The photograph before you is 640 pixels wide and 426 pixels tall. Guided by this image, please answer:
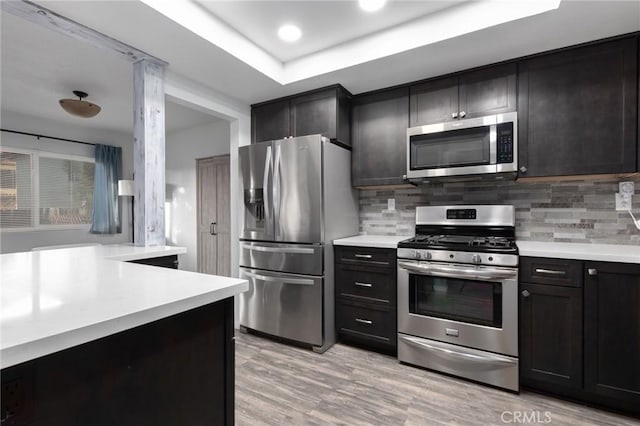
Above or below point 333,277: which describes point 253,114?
above

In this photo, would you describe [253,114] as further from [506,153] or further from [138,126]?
[506,153]

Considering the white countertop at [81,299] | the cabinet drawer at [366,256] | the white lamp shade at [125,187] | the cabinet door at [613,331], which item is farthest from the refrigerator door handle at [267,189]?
the white lamp shade at [125,187]

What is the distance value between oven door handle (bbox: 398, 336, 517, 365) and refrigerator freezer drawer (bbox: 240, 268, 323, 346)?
0.75m

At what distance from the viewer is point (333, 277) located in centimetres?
270

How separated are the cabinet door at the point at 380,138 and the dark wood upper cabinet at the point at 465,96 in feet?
0.46

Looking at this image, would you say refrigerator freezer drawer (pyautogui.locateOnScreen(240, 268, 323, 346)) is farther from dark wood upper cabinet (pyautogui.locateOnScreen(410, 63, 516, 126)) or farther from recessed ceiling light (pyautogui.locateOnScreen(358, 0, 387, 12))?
recessed ceiling light (pyautogui.locateOnScreen(358, 0, 387, 12))

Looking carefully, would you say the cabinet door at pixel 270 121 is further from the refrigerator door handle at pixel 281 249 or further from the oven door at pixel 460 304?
the oven door at pixel 460 304

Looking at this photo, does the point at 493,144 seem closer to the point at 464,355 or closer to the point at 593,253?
the point at 593,253

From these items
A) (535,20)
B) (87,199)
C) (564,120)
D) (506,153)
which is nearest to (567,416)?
(506,153)

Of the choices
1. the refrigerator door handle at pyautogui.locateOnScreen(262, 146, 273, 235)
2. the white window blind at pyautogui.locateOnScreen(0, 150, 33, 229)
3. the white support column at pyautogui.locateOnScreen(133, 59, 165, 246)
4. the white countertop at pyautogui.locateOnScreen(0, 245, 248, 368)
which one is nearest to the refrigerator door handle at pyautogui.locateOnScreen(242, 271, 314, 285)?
the refrigerator door handle at pyautogui.locateOnScreen(262, 146, 273, 235)

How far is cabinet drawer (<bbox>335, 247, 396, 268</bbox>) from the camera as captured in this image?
8.05ft

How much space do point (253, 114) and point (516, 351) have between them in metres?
3.11

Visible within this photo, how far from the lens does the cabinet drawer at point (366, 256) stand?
2.45 metres

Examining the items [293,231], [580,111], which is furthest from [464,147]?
[293,231]
